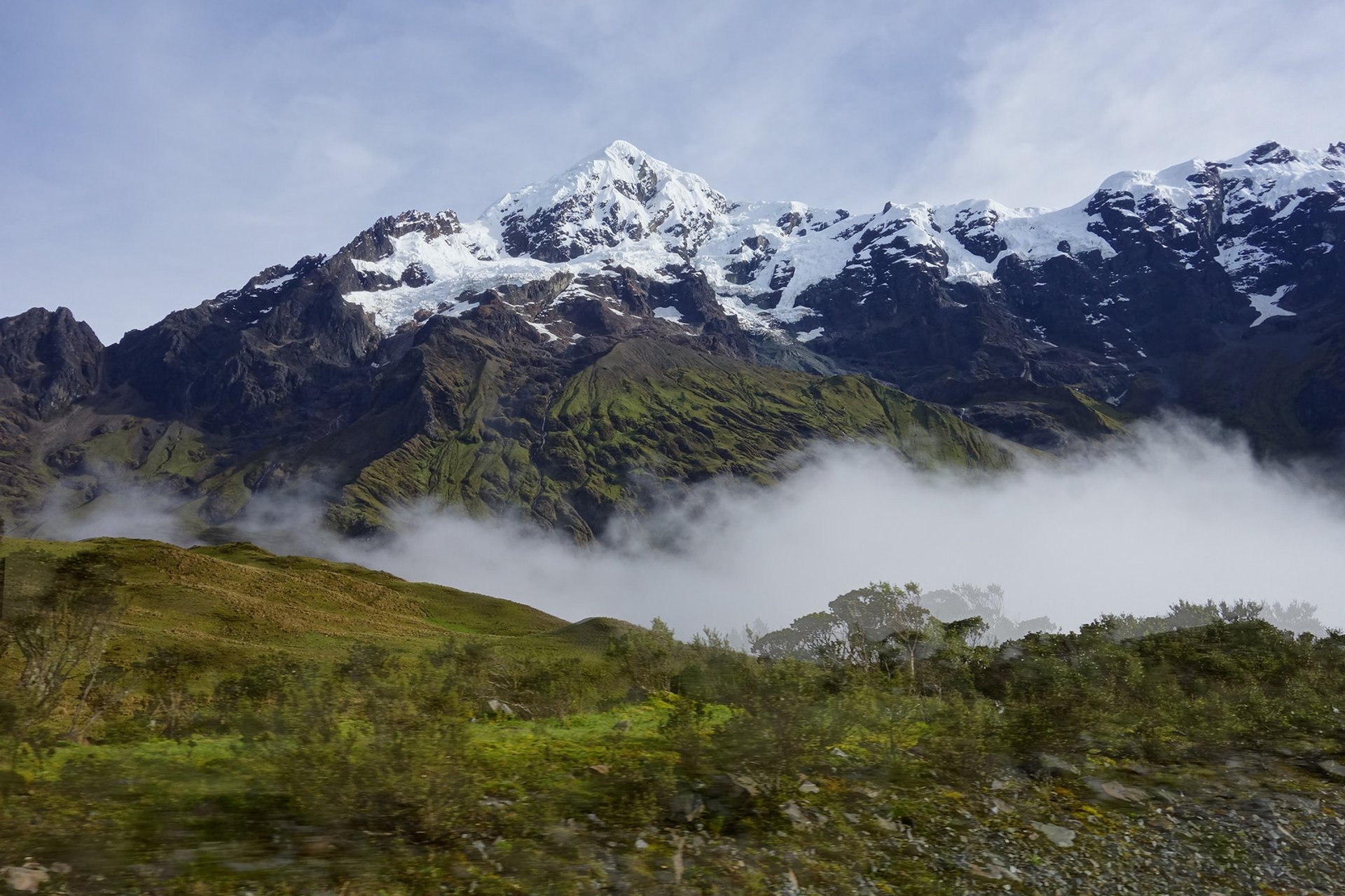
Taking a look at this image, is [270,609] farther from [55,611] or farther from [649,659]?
[55,611]

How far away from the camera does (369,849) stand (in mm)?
13391

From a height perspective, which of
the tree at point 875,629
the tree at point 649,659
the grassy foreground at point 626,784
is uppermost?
the tree at point 875,629

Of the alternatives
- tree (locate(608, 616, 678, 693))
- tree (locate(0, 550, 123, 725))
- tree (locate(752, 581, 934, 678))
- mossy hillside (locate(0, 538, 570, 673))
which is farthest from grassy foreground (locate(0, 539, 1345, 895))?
mossy hillside (locate(0, 538, 570, 673))

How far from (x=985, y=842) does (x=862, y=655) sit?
40041 mm

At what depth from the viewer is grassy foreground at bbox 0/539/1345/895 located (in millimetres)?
13352

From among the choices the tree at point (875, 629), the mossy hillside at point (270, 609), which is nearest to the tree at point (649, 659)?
the tree at point (875, 629)

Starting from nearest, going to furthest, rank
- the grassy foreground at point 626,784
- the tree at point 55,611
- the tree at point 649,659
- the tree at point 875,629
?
the grassy foreground at point 626,784, the tree at point 55,611, the tree at point 649,659, the tree at point 875,629

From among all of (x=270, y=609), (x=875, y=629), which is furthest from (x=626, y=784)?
(x=270, y=609)

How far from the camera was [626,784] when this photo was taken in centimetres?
1819

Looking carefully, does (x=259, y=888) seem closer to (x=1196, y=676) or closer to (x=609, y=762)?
(x=609, y=762)

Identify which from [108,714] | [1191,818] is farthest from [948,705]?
[108,714]

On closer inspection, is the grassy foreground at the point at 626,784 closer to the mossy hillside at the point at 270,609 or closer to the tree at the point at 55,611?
the tree at the point at 55,611

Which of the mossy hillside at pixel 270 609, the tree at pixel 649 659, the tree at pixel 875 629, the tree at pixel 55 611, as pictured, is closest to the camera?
the tree at pixel 55 611

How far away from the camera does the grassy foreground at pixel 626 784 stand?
1335 cm
